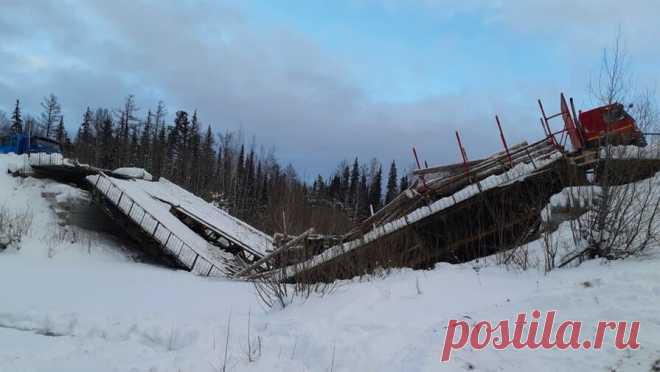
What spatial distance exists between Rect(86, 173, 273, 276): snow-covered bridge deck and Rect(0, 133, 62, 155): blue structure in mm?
7935

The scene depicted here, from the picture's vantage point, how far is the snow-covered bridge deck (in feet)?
44.3

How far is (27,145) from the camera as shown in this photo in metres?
21.0

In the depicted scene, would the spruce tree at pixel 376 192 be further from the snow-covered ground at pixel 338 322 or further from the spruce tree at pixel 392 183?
the snow-covered ground at pixel 338 322

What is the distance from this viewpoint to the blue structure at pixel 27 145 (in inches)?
829

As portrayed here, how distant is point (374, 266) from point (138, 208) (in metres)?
9.45

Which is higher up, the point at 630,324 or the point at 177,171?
the point at 177,171

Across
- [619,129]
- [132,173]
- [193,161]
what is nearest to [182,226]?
[132,173]

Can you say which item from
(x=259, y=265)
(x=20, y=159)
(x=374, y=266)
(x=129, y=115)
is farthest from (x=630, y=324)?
(x=129, y=115)

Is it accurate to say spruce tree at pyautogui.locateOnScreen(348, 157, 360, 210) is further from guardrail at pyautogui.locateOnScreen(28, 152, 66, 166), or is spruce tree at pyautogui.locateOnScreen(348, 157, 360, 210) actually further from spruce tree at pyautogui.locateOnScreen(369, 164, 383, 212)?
guardrail at pyautogui.locateOnScreen(28, 152, 66, 166)

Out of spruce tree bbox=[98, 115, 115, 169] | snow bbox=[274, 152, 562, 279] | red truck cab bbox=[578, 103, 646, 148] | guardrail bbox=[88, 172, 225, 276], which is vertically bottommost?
guardrail bbox=[88, 172, 225, 276]

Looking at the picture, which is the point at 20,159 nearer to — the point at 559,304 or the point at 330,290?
the point at 330,290

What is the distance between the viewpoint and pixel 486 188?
10242mm

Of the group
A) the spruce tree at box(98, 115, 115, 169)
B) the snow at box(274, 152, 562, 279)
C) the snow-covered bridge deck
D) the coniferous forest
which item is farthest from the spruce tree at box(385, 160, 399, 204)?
the snow at box(274, 152, 562, 279)

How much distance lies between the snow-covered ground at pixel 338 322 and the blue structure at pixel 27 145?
1628 centimetres
